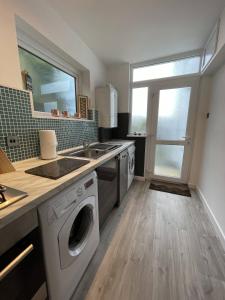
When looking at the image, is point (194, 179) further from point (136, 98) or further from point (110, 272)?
point (110, 272)

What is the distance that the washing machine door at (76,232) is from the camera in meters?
0.80

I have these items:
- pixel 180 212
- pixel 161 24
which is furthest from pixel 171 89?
pixel 180 212

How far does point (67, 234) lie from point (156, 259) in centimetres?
96

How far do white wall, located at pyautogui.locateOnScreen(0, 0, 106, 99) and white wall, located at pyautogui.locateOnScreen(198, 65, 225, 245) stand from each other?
201cm

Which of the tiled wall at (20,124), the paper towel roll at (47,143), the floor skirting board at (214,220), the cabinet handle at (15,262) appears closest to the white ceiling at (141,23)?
the tiled wall at (20,124)

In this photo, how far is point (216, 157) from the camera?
1723 mm

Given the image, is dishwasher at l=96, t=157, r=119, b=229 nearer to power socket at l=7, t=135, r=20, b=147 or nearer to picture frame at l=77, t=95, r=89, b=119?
power socket at l=7, t=135, r=20, b=147

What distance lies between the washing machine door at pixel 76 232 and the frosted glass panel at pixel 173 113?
7.01 feet

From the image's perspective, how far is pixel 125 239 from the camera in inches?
Result: 57.3

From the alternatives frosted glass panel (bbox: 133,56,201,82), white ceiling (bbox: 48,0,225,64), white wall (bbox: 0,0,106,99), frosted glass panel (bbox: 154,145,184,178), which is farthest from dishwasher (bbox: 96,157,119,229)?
frosted glass panel (bbox: 133,56,201,82)

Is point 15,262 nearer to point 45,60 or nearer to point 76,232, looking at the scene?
point 76,232

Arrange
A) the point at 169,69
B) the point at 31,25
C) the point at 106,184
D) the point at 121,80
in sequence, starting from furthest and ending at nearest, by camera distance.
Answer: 1. the point at 121,80
2. the point at 169,69
3. the point at 106,184
4. the point at 31,25

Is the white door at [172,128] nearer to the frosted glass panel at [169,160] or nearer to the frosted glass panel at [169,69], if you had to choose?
the frosted glass panel at [169,160]

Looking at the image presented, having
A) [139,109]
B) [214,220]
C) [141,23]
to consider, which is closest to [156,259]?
[214,220]
